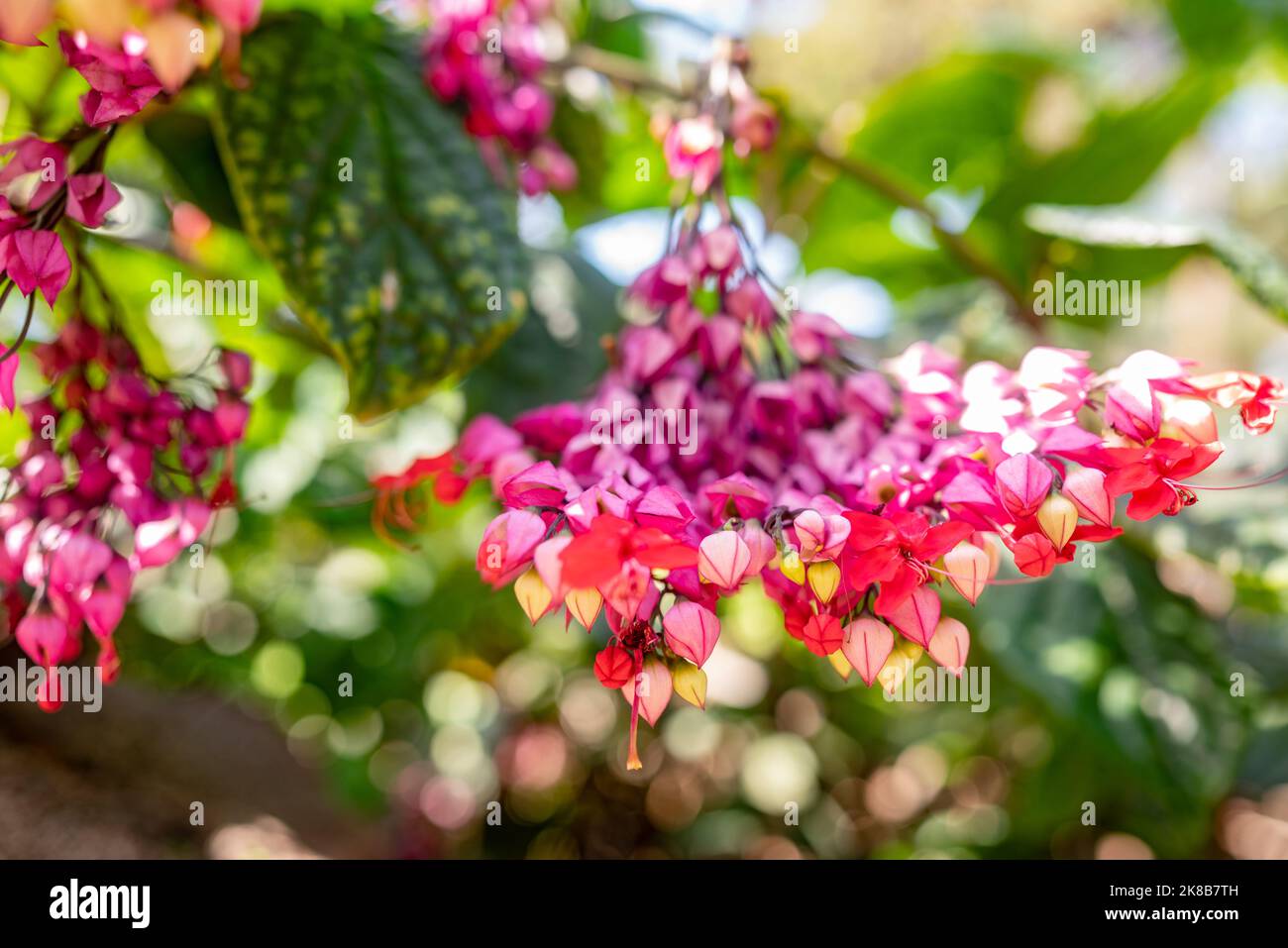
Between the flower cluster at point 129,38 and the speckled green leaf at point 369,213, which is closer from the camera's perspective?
the flower cluster at point 129,38

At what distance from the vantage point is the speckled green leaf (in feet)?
1.46

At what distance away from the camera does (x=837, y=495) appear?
362mm

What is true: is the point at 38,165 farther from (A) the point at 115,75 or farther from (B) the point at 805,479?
(B) the point at 805,479

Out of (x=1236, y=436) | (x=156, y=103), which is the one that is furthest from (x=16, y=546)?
(x=1236, y=436)

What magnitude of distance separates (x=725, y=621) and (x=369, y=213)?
0.76 m

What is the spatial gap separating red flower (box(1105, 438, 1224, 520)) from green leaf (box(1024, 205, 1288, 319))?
27cm

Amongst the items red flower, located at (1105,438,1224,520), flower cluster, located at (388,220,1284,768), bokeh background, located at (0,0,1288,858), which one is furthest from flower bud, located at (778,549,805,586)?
bokeh background, located at (0,0,1288,858)

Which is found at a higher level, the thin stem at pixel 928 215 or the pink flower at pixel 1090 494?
the thin stem at pixel 928 215

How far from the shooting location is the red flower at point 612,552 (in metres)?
0.28

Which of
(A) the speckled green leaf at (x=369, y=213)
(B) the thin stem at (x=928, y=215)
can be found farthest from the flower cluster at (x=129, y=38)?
(B) the thin stem at (x=928, y=215)

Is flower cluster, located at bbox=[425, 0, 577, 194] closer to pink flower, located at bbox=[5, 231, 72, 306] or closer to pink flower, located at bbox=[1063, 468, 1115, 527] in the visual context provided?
pink flower, located at bbox=[5, 231, 72, 306]

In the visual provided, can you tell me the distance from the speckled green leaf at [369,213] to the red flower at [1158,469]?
0.96 feet

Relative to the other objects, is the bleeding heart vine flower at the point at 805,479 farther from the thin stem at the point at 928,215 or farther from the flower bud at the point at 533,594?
the thin stem at the point at 928,215
